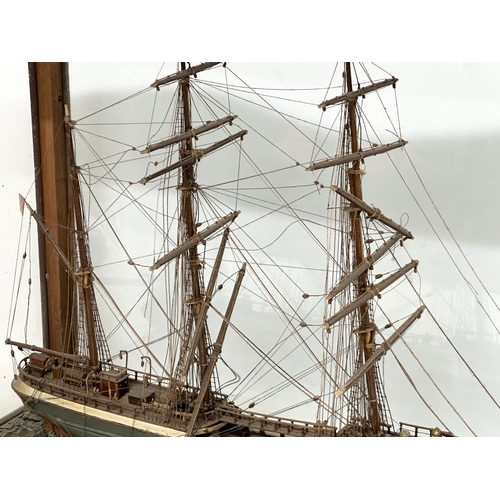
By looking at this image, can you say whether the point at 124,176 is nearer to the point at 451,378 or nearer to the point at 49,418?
the point at 49,418

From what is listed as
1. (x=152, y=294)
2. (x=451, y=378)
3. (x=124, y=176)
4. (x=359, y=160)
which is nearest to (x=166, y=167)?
(x=124, y=176)

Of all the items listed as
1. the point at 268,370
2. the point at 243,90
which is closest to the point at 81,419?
the point at 268,370

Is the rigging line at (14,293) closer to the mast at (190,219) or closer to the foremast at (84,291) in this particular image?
the foremast at (84,291)

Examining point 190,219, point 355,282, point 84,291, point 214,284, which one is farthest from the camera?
point 84,291

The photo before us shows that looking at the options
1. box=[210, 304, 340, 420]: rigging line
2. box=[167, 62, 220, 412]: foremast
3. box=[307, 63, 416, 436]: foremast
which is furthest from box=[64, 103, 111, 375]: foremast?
box=[307, 63, 416, 436]: foremast

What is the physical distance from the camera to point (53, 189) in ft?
19.0

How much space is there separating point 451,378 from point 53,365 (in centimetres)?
354

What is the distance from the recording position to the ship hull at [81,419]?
218 inches

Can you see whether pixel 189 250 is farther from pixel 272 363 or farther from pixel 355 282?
pixel 355 282

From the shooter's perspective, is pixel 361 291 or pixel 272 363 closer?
pixel 361 291

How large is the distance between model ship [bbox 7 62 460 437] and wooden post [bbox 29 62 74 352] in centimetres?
3

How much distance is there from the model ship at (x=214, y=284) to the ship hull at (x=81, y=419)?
0.01 meters

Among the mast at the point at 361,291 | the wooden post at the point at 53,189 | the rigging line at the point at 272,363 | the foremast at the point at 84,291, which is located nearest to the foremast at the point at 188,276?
the rigging line at the point at 272,363

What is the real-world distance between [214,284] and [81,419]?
1.73 metres
